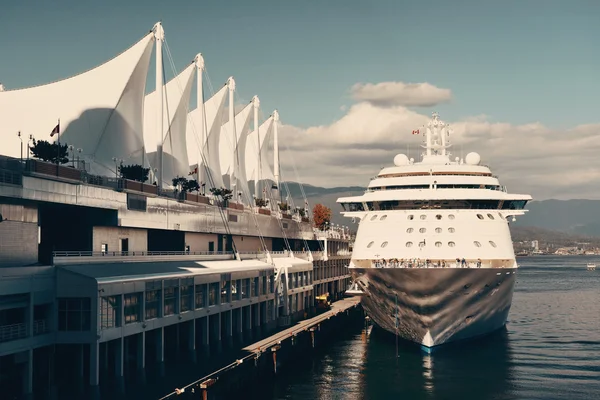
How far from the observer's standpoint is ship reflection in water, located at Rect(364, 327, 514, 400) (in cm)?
4800

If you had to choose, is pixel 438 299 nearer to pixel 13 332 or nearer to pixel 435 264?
pixel 435 264

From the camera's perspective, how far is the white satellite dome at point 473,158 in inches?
2783

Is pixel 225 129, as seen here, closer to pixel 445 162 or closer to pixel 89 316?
pixel 445 162

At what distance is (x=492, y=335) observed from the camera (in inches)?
2645

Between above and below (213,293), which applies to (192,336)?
below

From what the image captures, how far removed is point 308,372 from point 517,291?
3727 inches

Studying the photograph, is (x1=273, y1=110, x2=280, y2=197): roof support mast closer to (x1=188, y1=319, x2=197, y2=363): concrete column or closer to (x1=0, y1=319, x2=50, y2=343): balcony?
(x1=188, y1=319, x2=197, y2=363): concrete column

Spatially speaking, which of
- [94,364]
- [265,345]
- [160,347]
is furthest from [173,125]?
[94,364]

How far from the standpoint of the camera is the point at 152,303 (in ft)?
151

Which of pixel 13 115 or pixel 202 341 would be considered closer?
pixel 202 341

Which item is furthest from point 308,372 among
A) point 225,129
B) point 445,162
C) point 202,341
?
point 225,129

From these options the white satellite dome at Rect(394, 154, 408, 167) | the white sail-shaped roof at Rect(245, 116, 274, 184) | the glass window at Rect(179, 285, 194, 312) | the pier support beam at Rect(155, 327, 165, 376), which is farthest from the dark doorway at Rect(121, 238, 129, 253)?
the white sail-shaped roof at Rect(245, 116, 274, 184)

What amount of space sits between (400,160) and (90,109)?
2983cm

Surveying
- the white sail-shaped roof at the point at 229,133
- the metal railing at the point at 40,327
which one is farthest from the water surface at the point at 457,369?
the white sail-shaped roof at the point at 229,133
